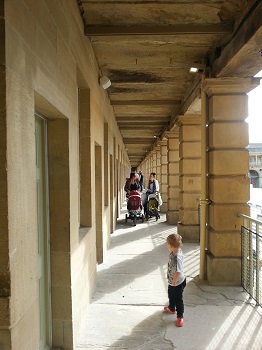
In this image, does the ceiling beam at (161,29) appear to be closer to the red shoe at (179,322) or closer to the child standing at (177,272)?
the child standing at (177,272)

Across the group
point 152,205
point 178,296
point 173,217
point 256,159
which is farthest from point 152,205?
point 256,159

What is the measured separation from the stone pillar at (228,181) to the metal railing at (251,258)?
5.6 inches

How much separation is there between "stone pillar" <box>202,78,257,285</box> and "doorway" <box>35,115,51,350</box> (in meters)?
2.99

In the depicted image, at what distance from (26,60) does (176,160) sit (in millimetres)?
9707

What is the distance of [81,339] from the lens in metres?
3.51

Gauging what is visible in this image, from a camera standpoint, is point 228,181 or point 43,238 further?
point 228,181

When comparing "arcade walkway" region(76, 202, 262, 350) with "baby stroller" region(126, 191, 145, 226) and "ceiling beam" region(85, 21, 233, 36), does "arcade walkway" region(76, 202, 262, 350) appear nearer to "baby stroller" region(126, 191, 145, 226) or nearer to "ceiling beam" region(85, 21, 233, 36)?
"ceiling beam" region(85, 21, 233, 36)

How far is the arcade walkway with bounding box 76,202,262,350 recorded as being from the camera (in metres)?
3.46

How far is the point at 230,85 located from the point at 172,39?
121 centimetres

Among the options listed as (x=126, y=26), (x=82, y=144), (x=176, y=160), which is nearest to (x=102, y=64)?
(x=126, y=26)

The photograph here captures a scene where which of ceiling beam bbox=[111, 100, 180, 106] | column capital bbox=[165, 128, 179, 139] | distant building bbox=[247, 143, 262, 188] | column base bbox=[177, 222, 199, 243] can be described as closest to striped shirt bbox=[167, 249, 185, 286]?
column base bbox=[177, 222, 199, 243]

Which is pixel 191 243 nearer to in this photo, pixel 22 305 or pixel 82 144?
pixel 82 144

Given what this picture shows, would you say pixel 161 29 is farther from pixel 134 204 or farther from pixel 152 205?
pixel 152 205

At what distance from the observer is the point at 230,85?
16.9ft
